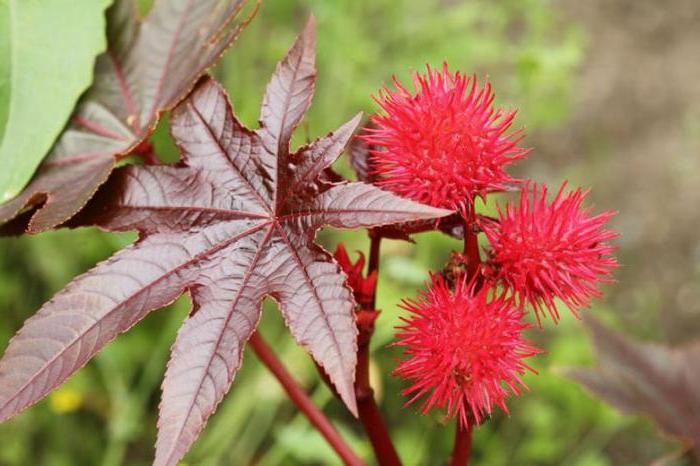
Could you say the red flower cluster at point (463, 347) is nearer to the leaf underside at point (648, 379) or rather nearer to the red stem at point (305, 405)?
the red stem at point (305, 405)

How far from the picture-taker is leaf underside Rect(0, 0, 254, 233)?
1026mm

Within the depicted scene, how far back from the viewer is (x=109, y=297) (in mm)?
865

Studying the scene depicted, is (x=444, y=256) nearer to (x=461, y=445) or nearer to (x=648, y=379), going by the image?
(x=648, y=379)

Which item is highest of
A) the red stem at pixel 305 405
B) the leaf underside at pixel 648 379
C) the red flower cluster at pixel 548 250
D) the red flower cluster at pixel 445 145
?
the red flower cluster at pixel 445 145

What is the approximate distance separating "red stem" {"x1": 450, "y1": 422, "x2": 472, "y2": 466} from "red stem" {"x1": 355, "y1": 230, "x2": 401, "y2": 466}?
7 cm

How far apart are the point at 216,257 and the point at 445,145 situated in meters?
0.28

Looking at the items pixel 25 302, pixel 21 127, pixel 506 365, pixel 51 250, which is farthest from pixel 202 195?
pixel 25 302

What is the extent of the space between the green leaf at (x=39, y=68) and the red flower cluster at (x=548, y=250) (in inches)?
21.9

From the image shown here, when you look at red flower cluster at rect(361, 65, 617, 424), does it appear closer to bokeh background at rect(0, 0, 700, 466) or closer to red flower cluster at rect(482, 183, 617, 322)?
red flower cluster at rect(482, 183, 617, 322)

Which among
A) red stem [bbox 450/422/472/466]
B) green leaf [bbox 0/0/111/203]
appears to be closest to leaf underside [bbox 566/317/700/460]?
red stem [bbox 450/422/472/466]

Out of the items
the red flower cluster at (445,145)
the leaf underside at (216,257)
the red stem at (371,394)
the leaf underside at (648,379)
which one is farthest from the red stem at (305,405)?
the leaf underside at (648,379)

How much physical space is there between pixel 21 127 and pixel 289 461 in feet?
5.17

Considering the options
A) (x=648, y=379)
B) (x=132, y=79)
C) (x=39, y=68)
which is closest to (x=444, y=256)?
(x=648, y=379)

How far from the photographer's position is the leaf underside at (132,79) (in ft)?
3.37
